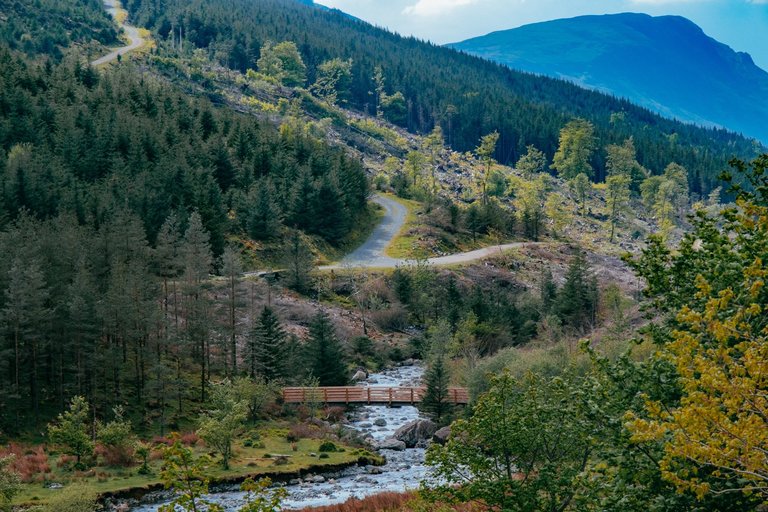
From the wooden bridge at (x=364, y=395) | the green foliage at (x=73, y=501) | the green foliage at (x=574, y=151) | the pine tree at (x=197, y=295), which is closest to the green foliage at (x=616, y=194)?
the green foliage at (x=574, y=151)

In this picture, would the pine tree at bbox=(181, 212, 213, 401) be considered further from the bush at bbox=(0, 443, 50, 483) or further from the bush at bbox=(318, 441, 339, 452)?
the bush at bbox=(0, 443, 50, 483)

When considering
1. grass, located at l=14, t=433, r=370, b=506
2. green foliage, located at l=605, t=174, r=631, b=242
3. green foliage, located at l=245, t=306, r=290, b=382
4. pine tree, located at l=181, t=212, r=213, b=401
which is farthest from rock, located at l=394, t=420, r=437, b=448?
green foliage, located at l=605, t=174, r=631, b=242

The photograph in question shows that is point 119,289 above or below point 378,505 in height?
above

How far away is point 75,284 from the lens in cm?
4491

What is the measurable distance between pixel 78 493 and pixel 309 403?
23073 millimetres

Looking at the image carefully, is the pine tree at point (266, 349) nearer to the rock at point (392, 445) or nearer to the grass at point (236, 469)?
the grass at point (236, 469)

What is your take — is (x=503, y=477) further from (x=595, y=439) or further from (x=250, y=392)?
(x=250, y=392)

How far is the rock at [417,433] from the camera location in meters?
48.5

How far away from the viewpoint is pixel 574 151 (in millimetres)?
172125

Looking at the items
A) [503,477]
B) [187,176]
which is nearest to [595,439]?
[503,477]

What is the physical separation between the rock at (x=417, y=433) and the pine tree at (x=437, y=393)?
1027mm

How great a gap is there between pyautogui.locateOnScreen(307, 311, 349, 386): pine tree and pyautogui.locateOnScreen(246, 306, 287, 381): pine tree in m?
2.83

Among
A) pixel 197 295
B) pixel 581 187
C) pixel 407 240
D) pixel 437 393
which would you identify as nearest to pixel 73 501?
pixel 197 295

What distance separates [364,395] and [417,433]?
7.49 m
